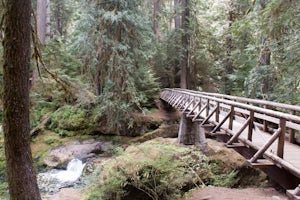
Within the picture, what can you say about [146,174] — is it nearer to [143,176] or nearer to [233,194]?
[143,176]

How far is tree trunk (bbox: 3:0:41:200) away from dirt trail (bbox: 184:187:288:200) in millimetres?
4120

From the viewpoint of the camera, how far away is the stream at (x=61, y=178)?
9.95m

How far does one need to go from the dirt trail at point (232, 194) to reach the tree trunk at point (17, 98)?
4.12 meters

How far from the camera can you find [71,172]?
1141 cm

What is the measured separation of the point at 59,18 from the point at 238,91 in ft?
53.6

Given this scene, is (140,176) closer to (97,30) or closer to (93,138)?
(93,138)

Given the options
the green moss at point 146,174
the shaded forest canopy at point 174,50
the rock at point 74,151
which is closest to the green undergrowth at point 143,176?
the green moss at point 146,174

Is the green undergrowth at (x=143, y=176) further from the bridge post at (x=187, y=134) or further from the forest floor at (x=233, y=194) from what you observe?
the bridge post at (x=187, y=134)

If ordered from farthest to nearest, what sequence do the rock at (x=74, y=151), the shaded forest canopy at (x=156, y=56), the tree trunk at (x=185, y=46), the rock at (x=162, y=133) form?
the tree trunk at (x=185, y=46), the rock at (x=162, y=133), the rock at (x=74, y=151), the shaded forest canopy at (x=156, y=56)

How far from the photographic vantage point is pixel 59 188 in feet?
32.4

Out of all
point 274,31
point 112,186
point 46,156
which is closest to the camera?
point 112,186

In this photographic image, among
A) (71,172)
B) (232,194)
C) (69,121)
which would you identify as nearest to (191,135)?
(232,194)

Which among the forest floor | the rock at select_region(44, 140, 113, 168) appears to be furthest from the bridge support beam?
the forest floor

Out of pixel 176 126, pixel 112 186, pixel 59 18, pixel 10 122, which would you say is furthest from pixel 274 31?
pixel 59 18
